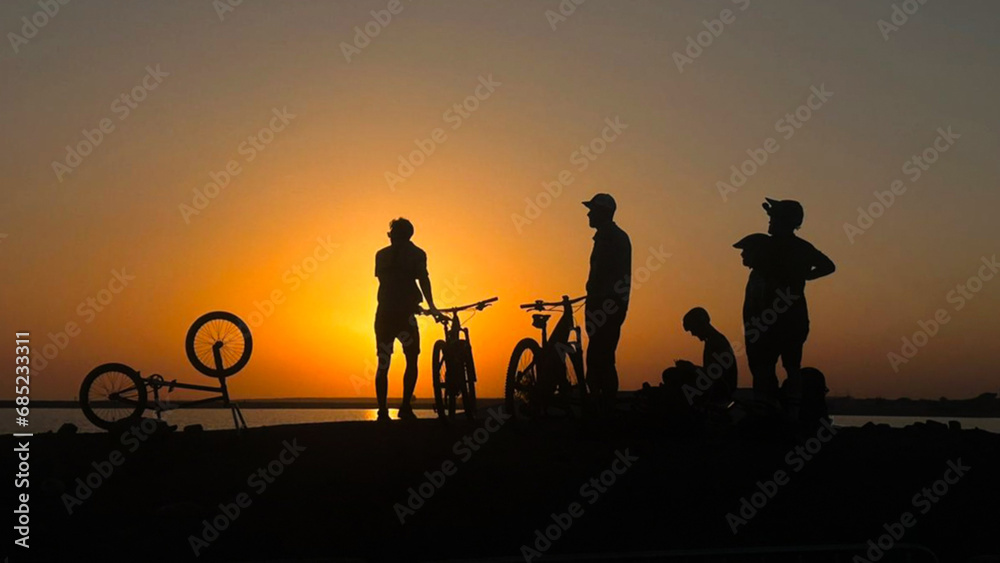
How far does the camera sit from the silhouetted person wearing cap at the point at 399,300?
1552cm

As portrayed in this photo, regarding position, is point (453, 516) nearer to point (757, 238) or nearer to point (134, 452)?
point (134, 452)

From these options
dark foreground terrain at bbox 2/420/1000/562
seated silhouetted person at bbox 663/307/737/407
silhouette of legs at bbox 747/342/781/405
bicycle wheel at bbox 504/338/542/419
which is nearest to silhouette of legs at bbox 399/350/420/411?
dark foreground terrain at bbox 2/420/1000/562

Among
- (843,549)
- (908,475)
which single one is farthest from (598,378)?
(843,549)

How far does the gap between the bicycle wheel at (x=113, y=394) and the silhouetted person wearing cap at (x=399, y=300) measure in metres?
3.27

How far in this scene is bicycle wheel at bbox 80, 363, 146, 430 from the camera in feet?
44.9

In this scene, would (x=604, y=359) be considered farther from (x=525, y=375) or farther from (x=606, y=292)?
(x=525, y=375)

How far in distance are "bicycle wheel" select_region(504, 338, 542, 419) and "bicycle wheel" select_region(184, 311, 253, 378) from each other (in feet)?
11.6

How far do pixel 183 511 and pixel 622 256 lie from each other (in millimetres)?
6244

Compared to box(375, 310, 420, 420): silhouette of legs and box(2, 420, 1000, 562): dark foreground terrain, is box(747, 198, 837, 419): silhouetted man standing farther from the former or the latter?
box(375, 310, 420, 420): silhouette of legs

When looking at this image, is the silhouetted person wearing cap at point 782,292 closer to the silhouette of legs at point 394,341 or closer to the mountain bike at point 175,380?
the silhouette of legs at point 394,341

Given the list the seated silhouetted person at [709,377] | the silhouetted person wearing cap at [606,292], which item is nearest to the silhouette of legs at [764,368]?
the seated silhouetted person at [709,377]

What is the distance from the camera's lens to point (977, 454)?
14.3 meters

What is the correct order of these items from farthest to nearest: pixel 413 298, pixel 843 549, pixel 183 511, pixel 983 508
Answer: pixel 413 298, pixel 983 508, pixel 183 511, pixel 843 549

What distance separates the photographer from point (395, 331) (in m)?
15.5
